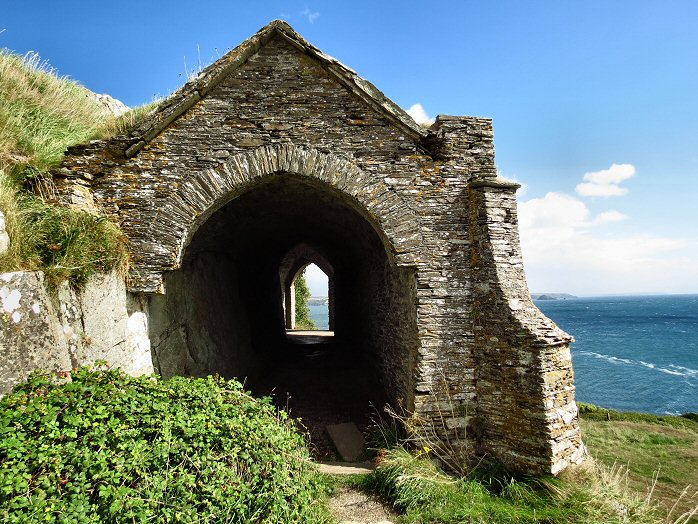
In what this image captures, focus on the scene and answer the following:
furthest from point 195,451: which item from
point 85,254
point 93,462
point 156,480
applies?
point 85,254

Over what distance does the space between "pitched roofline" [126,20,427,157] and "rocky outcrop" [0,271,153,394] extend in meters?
2.35

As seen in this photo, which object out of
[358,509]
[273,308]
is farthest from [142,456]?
[273,308]

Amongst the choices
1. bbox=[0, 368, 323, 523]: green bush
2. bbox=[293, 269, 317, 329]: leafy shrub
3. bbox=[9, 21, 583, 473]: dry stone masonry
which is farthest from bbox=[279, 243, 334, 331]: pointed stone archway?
bbox=[0, 368, 323, 523]: green bush

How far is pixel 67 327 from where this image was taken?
14.5 feet

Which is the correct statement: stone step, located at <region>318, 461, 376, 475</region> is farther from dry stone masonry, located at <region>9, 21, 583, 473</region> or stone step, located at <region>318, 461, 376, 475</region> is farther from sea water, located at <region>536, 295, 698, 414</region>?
sea water, located at <region>536, 295, 698, 414</region>

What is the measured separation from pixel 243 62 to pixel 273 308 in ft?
31.4

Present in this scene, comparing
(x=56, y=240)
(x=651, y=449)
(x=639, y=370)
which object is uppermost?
(x=56, y=240)

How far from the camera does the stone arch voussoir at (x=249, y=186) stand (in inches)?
220

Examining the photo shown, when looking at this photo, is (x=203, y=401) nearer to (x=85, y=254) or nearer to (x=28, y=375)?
(x=28, y=375)

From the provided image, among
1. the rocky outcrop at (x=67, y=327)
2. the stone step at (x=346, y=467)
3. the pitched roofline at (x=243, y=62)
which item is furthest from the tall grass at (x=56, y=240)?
the stone step at (x=346, y=467)

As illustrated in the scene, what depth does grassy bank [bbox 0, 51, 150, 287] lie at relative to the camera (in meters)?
4.52

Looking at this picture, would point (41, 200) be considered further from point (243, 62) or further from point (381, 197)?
point (381, 197)

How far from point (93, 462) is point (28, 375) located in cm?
131

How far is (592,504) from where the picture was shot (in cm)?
452
